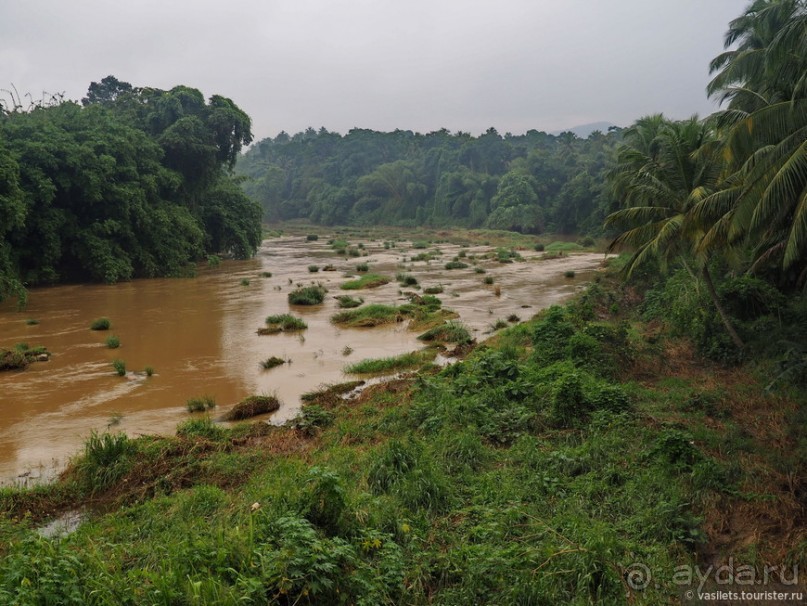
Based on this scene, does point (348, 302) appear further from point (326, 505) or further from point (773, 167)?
point (326, 505)

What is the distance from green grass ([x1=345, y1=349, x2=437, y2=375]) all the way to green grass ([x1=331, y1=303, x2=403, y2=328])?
4556 mm

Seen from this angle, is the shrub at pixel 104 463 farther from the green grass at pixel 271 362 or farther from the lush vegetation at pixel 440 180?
the lush vegetation at pixel 440 180

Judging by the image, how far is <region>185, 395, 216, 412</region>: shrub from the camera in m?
10.2

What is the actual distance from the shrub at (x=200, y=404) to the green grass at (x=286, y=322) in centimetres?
681

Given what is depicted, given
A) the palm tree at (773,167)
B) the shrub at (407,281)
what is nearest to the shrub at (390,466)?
the palm tree at (773,167)

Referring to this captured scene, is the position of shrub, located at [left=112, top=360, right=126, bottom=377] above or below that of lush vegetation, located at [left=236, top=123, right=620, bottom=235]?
below

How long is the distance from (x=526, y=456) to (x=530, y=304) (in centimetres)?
1614

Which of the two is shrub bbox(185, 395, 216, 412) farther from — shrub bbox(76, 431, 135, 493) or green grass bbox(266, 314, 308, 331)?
green grass bbox(266, 314, 308, 331)

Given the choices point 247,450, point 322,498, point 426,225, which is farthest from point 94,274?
point 426,225

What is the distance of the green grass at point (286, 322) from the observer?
57.5ft

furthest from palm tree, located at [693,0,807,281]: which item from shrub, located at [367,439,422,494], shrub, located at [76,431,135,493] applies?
shrub, located at [76,431,135,493]

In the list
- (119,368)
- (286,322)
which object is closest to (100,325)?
(119,368)

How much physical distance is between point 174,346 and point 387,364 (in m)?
6.56

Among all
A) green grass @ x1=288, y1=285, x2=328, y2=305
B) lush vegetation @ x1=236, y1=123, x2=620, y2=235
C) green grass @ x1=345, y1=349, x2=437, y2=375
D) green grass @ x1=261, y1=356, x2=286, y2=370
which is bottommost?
green grass @ x1=345, y1=349, x2=437, y2=375
